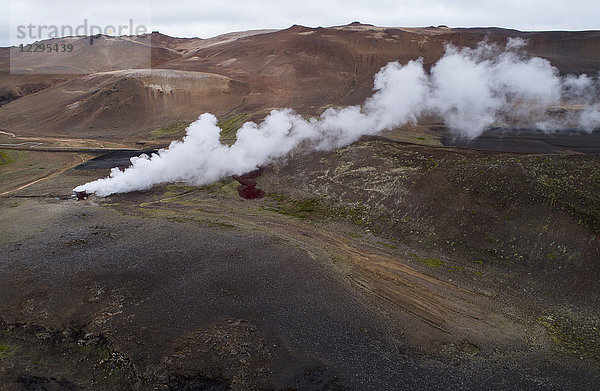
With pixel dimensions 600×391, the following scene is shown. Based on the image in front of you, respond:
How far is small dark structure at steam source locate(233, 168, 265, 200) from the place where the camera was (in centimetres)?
2717

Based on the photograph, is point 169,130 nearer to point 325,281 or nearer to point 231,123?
point 231,123

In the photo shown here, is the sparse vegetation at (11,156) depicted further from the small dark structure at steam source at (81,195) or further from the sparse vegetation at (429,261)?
the sparse vegetation at (429,261)

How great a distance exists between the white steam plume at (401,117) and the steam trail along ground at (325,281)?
2.93m

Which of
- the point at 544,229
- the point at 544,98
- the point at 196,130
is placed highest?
the point at 544,98

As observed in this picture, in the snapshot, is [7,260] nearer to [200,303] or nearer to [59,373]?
[59,373]

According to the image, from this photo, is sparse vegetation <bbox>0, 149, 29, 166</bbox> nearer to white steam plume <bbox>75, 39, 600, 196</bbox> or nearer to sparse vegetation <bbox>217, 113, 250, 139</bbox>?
white steam plume <bbox>75, 39, 600, 196</bbox>

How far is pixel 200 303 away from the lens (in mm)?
14719

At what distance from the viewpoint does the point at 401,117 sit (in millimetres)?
38094

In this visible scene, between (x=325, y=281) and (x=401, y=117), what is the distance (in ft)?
86.8

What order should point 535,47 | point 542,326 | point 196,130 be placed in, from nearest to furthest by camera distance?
point 542,326 → point 196,130 → point 535,47

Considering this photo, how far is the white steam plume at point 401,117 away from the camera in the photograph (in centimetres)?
3022

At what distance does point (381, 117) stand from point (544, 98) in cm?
1902

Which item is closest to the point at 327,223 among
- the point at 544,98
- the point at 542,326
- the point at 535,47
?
the point at 542,326

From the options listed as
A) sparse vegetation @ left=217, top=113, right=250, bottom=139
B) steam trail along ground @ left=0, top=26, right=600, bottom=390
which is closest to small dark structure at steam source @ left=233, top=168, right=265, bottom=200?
steam trail along ground @ left=0, top=26, right=600, bottom=390
